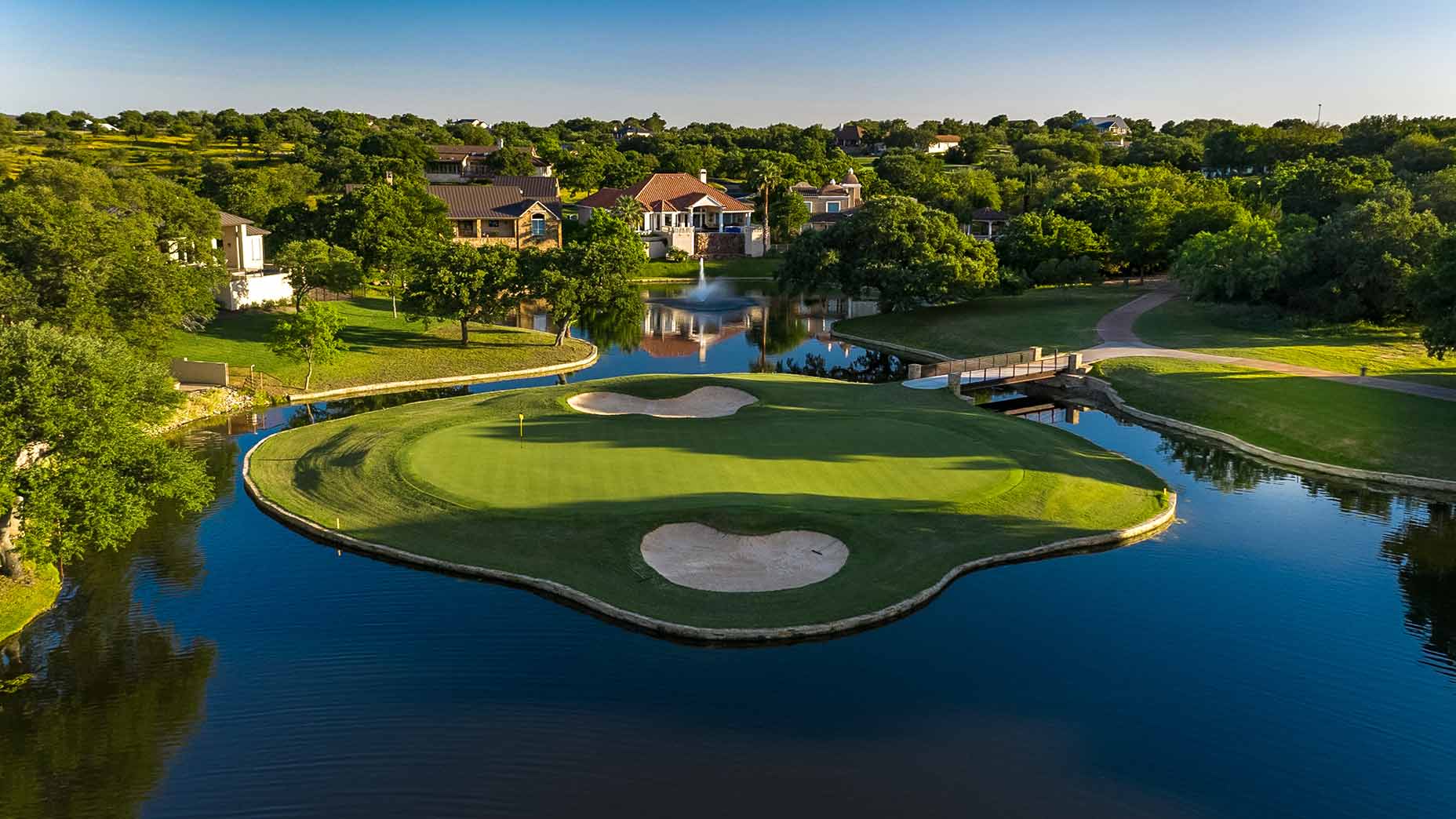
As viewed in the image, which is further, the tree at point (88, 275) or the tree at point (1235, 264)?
the tree at point (1235, 264)

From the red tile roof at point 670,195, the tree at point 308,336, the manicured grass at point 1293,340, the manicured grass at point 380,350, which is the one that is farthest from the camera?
the red tile roof at point 670,195

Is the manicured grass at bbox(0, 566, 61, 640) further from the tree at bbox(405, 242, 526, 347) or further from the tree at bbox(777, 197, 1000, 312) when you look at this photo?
the tree at bbox(777, 197, 1000, 312)

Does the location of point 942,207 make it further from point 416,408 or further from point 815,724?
point 815,724

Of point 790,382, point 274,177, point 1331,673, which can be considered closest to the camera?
point 1331,673

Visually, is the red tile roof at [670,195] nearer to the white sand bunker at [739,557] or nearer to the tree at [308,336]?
the tree at [308,336]

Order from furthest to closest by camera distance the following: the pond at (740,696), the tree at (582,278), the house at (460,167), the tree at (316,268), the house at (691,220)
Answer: the house at (460,167)
the house at (691,220)
the tree at (316,268)
the tree at (582,278)
the pond at (740,696)

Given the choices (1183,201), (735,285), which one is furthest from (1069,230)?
(735,285)

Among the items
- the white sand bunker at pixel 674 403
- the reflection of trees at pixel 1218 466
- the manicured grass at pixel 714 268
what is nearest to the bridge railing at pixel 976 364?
the reflection of trees at pixel 1218 466
